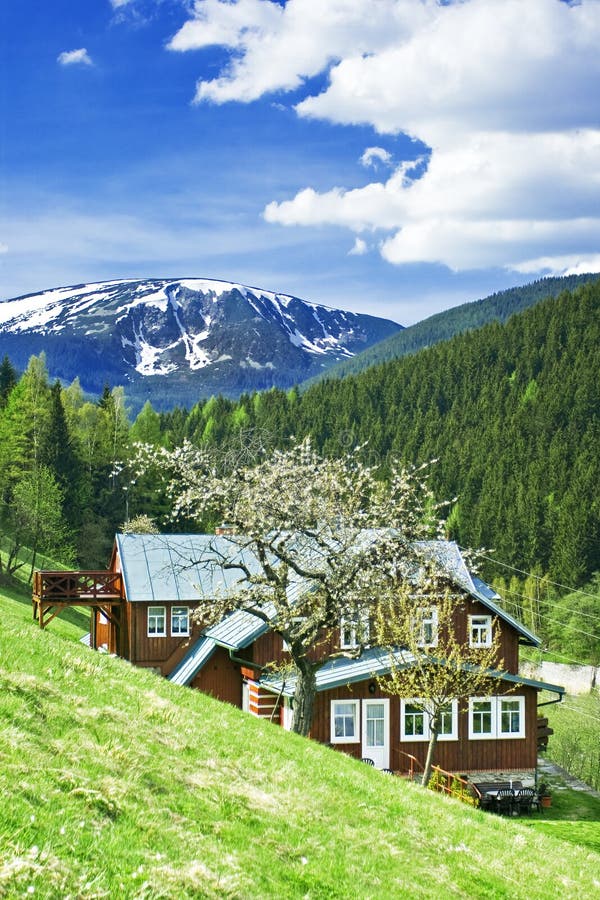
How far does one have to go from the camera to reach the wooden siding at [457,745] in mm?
37594

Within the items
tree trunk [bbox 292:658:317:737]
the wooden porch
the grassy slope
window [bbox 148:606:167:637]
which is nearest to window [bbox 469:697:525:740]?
tree trunk [bbox 292:658:317:737]

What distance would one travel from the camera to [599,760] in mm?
49281

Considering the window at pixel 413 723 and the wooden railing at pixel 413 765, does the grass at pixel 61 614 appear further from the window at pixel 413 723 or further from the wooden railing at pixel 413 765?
A: the wooden railing at pixel 413 765

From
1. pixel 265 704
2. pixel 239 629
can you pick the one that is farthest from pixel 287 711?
pixel 239 629

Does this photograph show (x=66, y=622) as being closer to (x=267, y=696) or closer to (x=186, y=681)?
(x=186, y=681)

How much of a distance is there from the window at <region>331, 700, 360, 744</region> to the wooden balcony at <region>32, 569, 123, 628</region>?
56.2 feet

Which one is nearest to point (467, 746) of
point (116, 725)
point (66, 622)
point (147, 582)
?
point (147, 582)

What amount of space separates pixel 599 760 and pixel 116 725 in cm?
4327

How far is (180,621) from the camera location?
49719 millimetres

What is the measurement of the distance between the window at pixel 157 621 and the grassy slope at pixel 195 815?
3257 cm

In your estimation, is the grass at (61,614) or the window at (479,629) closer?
the window at (479,629)

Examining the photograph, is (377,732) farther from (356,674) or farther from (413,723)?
(356,674)

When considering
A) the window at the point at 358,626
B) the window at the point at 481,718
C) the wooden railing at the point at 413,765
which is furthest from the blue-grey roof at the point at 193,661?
the window at the point at 358,626

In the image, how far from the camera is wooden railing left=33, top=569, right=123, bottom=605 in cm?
4841
